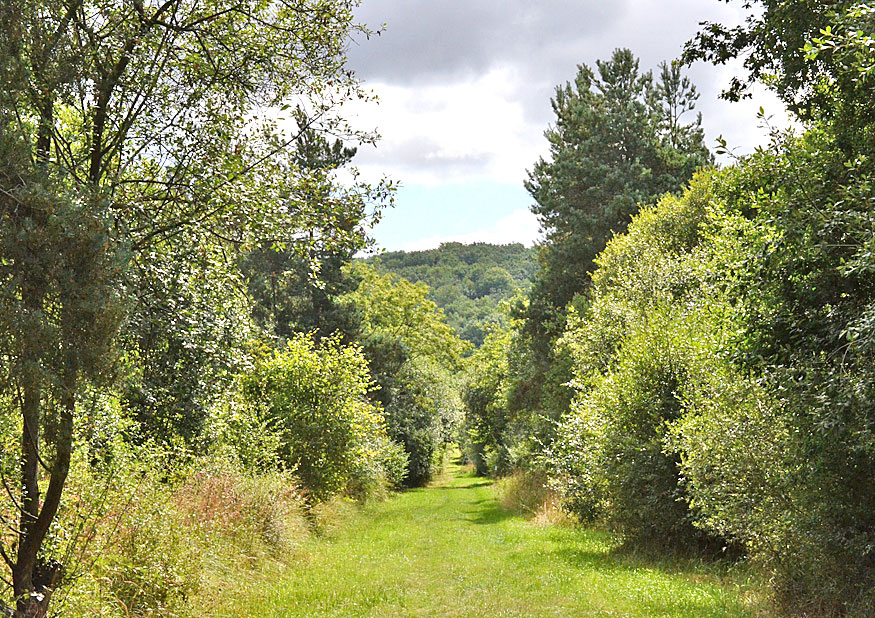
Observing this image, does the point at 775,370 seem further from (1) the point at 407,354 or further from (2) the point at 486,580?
(1) the point at 407,354

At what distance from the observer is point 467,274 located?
127 metres

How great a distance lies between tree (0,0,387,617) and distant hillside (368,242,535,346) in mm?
97870

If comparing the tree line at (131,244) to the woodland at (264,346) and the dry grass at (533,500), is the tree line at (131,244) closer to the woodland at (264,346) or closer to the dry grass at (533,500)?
the woodland at (264,346)

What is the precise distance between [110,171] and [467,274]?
119m

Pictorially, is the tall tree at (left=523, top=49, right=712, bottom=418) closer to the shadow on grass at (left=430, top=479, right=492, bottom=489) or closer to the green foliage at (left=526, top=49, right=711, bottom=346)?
the green foliage at (left=526, top=49, right=711, bottom=346)

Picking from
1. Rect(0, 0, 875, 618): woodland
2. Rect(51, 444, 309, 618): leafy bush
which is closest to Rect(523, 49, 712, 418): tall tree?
Rect(0, 0, 875, 618): woodland

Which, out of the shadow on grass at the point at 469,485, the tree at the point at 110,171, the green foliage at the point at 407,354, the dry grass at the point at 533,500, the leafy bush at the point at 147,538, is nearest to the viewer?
the tree at the point at 110,171

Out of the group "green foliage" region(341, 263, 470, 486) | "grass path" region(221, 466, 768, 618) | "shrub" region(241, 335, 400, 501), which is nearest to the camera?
"grass path" region(221, 466, 768, 618)

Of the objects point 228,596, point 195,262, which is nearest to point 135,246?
point 195,262

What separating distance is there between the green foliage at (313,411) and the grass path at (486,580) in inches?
82.3

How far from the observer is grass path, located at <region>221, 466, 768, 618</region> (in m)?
11.3

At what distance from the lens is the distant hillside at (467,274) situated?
371ft

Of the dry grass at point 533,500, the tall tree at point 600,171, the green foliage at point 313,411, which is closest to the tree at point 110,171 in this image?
the green foliage at point 313,411

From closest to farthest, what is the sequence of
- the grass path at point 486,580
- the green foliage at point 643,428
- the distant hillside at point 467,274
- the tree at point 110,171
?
the tree at point 110,171 < the grass path at point 486,580 < the green foliage at point 643,428 < the distant hillside at point 467,274
